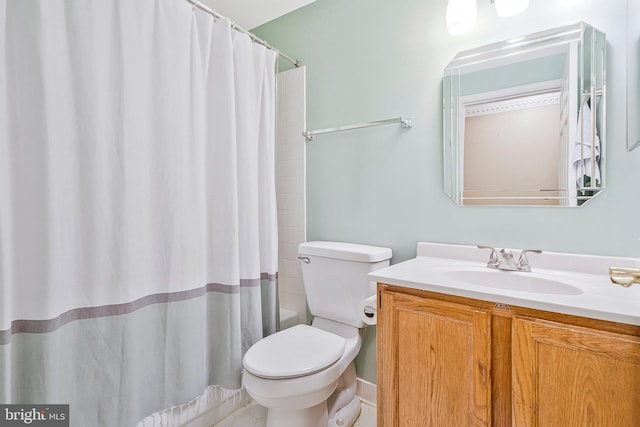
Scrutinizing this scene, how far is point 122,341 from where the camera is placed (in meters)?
1.13

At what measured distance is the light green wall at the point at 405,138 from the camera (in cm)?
113

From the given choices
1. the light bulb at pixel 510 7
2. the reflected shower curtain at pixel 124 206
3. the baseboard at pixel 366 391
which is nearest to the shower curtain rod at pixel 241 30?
the reflected shower curtain at pixel 124 206

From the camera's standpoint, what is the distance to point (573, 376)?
2.65ft

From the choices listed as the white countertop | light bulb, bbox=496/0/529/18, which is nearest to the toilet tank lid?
the white countertop

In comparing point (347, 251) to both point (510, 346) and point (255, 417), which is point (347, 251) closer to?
point (510, 346)

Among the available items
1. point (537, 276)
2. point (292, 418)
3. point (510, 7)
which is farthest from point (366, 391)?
point (510, 7)

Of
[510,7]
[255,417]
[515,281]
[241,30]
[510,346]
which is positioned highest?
[241,30]

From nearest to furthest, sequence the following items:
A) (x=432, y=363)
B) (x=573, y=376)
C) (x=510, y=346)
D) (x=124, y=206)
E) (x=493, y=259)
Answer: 1. (x=573, y=376)
2. (x=510, y=346)
3. (x=432, y=363)
4. (x=124, y=206)
5. (x=493, y=259)

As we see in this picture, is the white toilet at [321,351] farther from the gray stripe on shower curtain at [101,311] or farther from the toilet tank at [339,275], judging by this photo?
the gray stripe on shower curtain at [101,311]

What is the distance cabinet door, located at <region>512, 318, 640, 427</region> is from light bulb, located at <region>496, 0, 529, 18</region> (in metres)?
1.18

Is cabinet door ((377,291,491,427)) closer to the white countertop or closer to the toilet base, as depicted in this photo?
the white countertop

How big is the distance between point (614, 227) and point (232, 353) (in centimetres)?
165

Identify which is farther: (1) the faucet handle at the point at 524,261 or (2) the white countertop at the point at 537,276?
(1) the faucet handle at the point at 524,261

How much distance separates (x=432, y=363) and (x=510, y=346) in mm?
243
